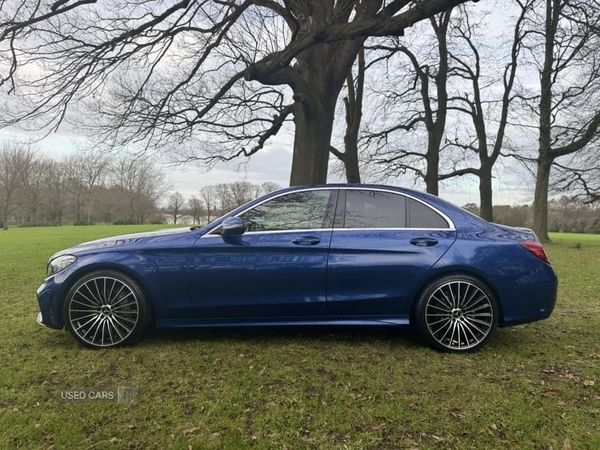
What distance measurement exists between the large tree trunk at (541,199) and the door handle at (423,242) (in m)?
17.6

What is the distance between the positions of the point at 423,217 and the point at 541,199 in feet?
58.0

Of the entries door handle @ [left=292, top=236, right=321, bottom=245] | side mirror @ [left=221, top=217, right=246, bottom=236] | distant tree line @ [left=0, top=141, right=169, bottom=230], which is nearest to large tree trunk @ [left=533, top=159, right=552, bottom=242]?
door handle @ [left=292, top=236, right=321, bottom=245]

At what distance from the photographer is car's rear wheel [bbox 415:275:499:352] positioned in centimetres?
359

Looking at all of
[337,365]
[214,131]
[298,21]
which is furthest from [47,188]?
Result: [337,365]

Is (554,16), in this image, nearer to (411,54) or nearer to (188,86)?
(411,54)

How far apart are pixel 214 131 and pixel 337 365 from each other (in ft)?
31.2

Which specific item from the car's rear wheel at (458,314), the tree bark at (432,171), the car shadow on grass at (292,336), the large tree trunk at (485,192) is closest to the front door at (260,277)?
the car shadow on grass at (292,336)

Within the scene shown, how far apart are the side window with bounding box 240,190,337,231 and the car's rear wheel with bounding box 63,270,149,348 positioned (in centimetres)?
125

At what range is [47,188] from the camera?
54.2 m

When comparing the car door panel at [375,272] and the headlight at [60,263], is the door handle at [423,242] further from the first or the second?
the headlight at [60,263]

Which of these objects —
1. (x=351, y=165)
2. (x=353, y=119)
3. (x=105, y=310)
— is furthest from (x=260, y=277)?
(x=353, y=119)

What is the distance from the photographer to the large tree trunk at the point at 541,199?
18.1 meters

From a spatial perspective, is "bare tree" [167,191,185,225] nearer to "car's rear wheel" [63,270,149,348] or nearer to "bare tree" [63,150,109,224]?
"bare tree" [63,150,109,224]

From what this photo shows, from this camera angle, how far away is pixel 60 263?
3.69 meters
